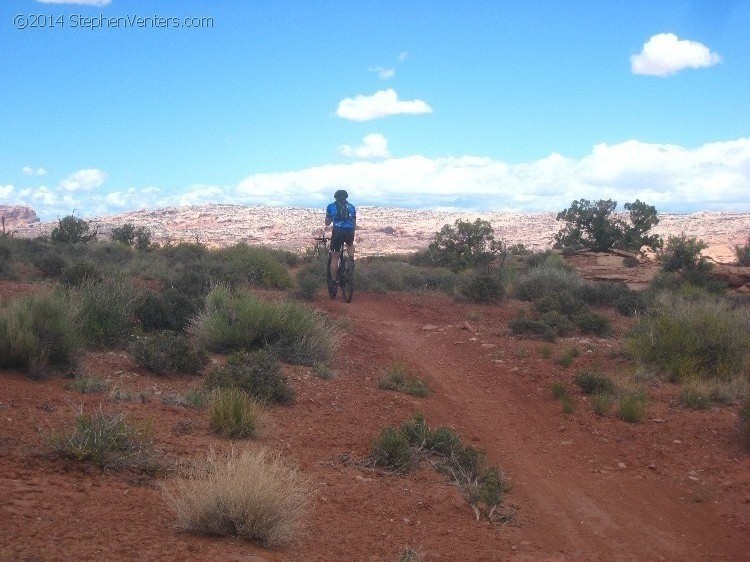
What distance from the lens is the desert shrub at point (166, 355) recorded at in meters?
7.95

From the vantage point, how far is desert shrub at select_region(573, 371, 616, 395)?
29.3 feet

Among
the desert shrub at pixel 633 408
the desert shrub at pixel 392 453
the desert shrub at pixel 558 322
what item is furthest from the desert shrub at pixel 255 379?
the desert shrub at pixel 558 322

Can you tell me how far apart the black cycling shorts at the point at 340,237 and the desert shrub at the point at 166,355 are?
7.19 m

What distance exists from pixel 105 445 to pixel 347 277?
36.2 feet

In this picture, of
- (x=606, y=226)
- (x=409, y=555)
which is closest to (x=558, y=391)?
(x=409, y=555)

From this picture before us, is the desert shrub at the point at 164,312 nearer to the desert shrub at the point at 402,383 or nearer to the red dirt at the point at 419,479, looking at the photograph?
the red dirt at the point at 419,479

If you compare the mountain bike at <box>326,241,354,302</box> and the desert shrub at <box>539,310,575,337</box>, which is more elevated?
the mountain bike at <box>326,241,354,302</box>

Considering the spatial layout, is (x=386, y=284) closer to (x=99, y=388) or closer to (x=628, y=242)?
(x=99, y=388)

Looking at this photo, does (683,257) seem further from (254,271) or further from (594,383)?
(594,383)

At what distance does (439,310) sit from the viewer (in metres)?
16.1

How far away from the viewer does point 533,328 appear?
12883 mm

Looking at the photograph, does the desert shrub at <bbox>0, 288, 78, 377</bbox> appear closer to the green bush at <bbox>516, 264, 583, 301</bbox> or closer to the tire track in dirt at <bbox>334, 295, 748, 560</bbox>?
the tire track in dirt at <bbox>334, 295, 748, 560</bbox>

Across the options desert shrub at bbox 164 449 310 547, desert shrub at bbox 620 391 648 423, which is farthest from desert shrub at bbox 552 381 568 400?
desert shrub at bbox 164 449 310 547

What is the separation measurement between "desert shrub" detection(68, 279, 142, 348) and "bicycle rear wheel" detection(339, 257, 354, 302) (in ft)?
21.3
